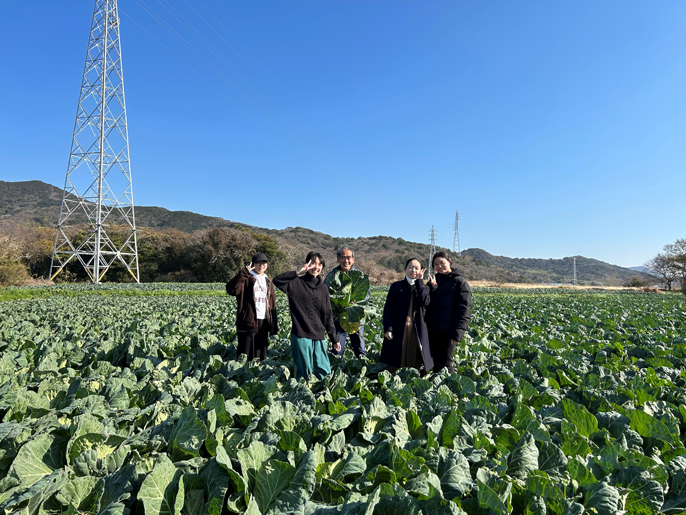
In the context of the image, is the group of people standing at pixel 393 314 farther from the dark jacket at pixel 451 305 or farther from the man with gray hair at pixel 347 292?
the man with gray hair at pixel 347 292

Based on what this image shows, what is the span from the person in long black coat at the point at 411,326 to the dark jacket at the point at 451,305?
0.14m

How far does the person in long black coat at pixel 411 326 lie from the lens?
425 centimetres

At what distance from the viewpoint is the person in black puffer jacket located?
419 centimetres

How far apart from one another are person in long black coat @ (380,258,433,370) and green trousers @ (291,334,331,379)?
795 millimetres

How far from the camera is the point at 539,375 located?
418 centimetres

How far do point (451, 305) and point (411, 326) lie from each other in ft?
Answer: 1.74

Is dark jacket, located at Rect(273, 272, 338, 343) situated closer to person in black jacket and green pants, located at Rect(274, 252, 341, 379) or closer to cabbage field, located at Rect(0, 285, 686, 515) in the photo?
person in black jacket and green pants, located at Rect(274, 252, 341, 379)

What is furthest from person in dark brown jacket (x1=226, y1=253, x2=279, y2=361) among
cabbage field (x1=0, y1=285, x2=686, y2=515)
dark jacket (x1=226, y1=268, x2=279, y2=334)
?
cabbage field (x1=0, y1=285, x2=686, y2=515)

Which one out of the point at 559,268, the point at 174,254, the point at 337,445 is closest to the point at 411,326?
the point at 337,445

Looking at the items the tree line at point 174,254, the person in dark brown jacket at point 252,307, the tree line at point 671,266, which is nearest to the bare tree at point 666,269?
the tree line at point 671,266

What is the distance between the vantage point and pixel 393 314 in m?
4.48

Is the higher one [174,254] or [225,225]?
[225,225]

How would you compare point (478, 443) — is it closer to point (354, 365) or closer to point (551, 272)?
point (354, 365)

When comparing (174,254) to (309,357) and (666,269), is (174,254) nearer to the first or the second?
(309,357)
